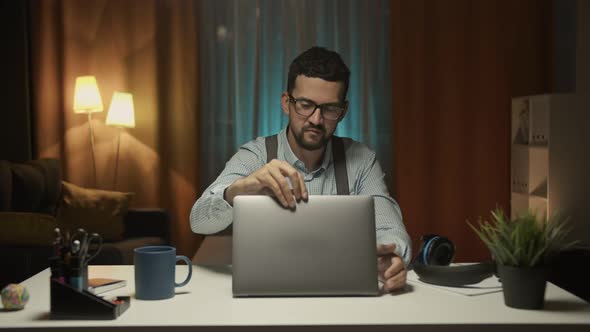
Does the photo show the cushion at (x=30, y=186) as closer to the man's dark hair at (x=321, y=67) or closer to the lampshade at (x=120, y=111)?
the lampshade at (x=120, y=111)

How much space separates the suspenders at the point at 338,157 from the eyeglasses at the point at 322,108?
0.86ft

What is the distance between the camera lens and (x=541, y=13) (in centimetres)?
438

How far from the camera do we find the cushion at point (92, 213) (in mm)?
3520

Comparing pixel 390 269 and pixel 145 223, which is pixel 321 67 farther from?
pixel 145 223

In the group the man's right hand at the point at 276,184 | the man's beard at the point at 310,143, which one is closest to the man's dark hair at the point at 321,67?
the man's beard at the point at 310,143

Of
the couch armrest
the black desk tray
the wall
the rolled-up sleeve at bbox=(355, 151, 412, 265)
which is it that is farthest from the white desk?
the wall

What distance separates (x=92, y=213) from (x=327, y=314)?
2760 mm

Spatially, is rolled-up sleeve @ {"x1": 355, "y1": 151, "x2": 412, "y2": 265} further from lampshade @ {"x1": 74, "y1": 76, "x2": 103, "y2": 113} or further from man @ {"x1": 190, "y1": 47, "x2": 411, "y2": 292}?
lampshade @ {"x1": 74, "y1": 76, "x2": 103, "y2": 113}

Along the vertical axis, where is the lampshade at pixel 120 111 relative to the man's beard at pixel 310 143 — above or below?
above

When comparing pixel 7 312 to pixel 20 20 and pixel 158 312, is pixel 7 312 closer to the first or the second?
pixel 158 312

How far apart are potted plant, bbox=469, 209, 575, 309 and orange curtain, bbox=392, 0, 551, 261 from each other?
322 centimetres

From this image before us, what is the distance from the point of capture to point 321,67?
1.90 m

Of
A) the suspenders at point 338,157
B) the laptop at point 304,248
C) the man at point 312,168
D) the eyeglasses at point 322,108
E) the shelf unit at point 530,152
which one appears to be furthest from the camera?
the shelf unit at point 530,152

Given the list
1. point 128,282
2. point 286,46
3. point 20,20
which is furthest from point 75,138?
point 128,282
